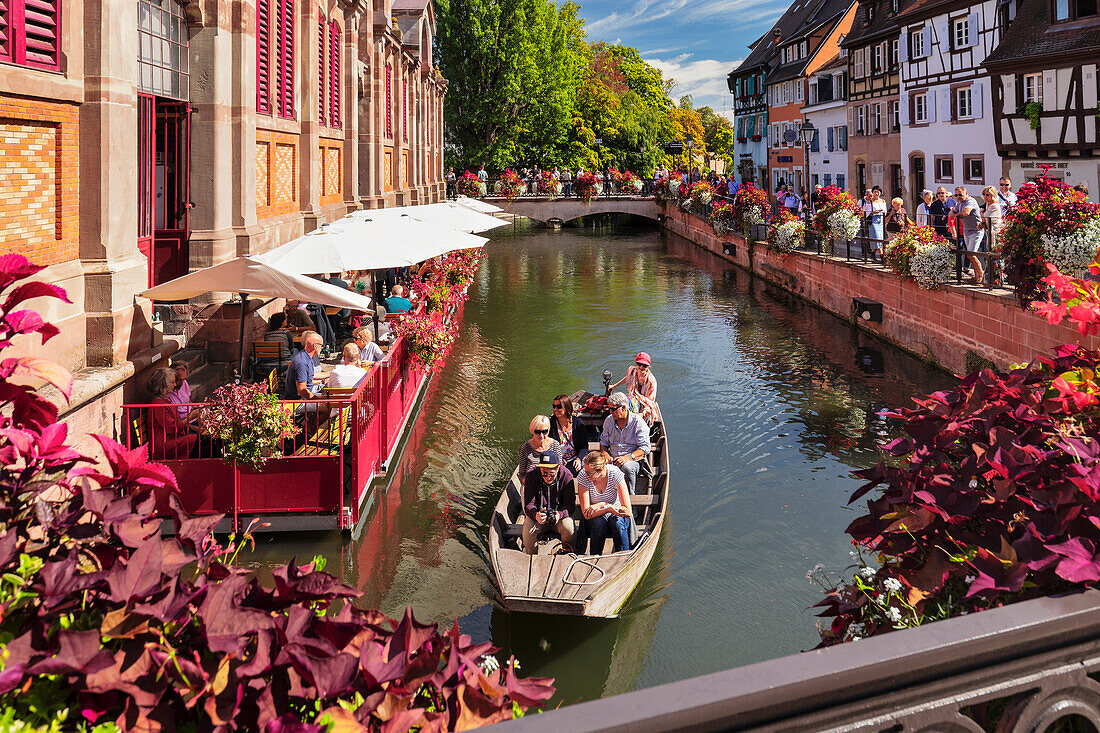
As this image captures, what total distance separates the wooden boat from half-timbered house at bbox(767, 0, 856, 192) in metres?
49.0

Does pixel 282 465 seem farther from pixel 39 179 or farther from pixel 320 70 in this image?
pixel 320 70

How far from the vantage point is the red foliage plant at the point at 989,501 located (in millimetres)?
2953

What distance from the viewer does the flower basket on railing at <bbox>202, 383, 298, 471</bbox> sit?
28.6 ft

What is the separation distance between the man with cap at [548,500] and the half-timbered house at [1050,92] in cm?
2145

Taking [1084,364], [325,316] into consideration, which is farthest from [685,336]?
[1084,364]

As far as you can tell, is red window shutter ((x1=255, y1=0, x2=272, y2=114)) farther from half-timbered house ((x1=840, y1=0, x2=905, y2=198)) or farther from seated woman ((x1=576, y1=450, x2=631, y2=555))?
half-timbered house ((x1=840, y1=0, x2=905, y2=198))

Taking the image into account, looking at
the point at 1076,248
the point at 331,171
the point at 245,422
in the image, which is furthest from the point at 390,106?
the point at 245,422

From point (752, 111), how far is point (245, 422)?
66.9m

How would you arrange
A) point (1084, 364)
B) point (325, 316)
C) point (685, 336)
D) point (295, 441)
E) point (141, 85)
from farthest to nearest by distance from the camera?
point (685, 336) < point (325, 316) < point (141, 85) < point (295, 441) < point (1084, 364)

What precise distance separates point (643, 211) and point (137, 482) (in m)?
59.9

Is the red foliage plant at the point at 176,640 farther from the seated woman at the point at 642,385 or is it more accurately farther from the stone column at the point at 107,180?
the seated woman at the point at 642,385

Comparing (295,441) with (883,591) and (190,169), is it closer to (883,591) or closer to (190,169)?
(190,169)

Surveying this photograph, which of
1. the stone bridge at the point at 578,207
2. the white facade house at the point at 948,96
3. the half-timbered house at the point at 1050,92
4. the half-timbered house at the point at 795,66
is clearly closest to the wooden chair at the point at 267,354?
the half-timbered house at the point at 1050,92

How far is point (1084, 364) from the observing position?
4355 mm
